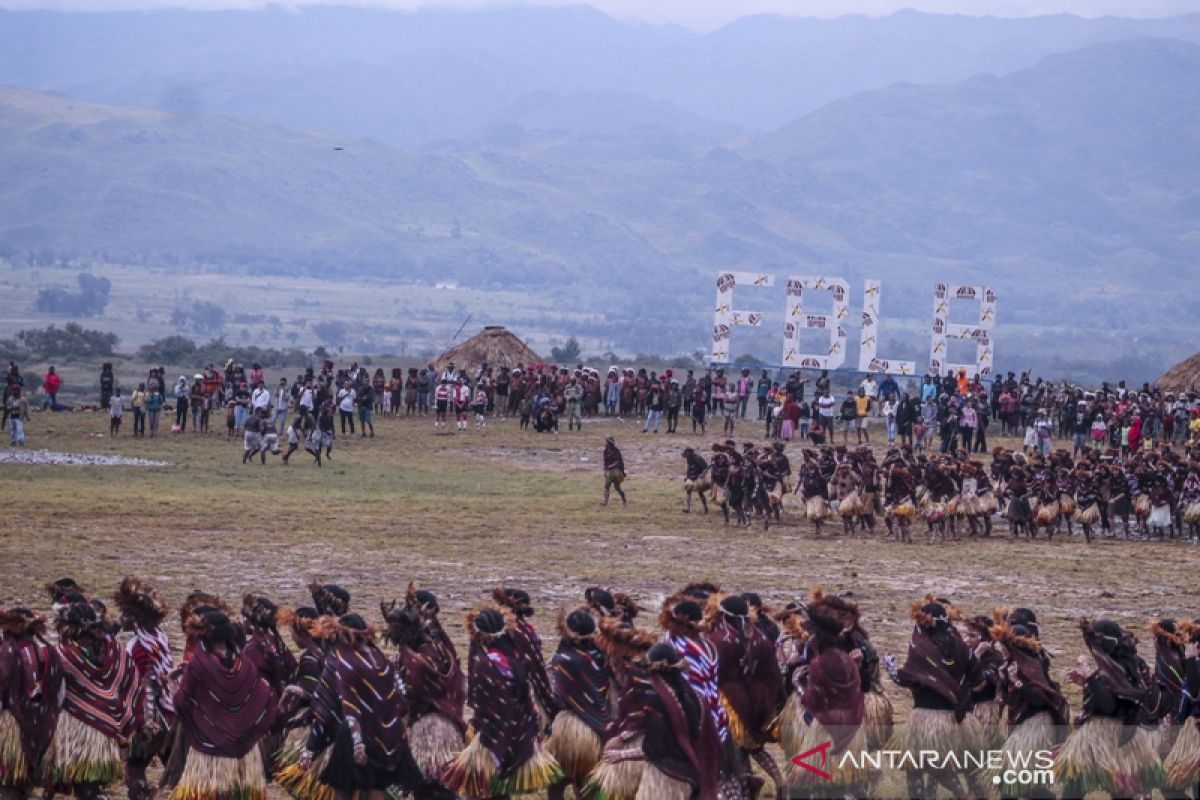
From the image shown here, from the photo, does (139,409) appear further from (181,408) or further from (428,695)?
(428,695)

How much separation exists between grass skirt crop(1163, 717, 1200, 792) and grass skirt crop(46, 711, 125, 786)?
7.26 metres

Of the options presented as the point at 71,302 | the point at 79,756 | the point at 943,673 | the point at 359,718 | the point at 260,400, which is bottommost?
the point at 79,756

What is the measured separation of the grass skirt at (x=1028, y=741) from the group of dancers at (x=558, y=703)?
0.05 ft

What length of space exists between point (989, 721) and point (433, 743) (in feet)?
13.2

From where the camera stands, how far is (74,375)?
2689 inches

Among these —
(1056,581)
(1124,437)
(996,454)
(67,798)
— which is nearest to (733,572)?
(1056,581)

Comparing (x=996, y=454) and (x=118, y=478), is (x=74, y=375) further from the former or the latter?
(x=996, y=454)

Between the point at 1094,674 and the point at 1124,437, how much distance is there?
102 ft

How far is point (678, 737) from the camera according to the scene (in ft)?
37.3

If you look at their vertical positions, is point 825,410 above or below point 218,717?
above

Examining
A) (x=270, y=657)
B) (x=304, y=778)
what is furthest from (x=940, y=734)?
(x=270, y=657)

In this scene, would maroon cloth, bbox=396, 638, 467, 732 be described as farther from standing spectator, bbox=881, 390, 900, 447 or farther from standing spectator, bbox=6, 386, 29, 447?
standing spectator, bbox=881, 390, 900, 447

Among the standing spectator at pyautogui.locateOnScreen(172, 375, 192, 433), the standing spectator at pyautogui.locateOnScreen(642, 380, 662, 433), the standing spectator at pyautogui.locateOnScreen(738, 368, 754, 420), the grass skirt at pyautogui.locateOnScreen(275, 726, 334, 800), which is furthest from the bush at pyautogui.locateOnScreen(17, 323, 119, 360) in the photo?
the grass skirt at pyautogui.locateOnScreen(275, 726, 334, 800)

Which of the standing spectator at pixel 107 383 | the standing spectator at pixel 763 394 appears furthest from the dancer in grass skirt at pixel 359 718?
the standing spectator at pixel 763 394
